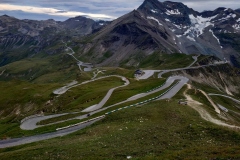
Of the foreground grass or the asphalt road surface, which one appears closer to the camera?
the foreground grass

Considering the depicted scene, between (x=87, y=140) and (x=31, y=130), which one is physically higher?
(x=87, y=140)

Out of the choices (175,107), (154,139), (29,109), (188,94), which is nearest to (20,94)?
(29,109)

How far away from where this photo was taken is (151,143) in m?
39.9

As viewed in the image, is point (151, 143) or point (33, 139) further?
point (33, 139)

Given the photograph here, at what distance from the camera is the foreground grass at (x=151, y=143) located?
35.0 meters

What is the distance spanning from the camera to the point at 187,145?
3809cm

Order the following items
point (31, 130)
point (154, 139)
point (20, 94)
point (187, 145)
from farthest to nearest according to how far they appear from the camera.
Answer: point (20, 94) → point (31, 130) → point (154, 139) → point (187, 145)

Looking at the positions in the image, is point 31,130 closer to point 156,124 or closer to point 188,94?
point 156,124

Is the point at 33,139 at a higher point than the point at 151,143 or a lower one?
lower

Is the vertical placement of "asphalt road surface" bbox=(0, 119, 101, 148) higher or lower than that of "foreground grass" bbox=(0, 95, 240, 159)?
lower

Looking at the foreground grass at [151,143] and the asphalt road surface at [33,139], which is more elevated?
the foreground grass at [151,143]

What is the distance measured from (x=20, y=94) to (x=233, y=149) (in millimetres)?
144154

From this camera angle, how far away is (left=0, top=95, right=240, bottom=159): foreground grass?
3497 cm

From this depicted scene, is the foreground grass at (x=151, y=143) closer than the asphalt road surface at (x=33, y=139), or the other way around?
the foreground grass at (x=151, y=143)
